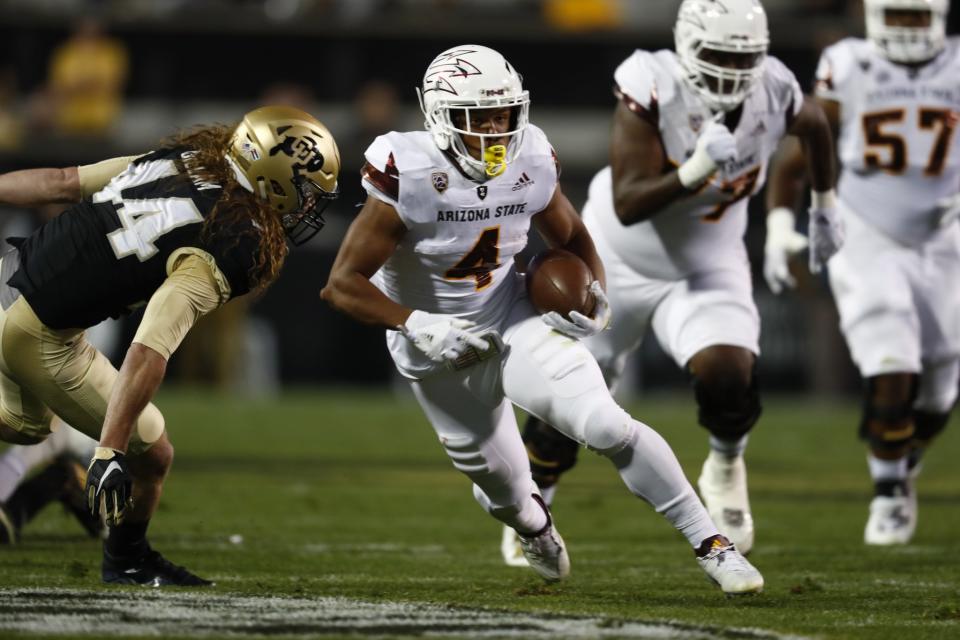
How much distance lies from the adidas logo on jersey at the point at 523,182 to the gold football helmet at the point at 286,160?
482mm

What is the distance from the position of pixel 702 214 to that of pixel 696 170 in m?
0.52

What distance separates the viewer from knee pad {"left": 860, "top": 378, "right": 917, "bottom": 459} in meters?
5.89

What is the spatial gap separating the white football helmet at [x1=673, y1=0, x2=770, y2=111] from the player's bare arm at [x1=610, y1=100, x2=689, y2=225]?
0.68ft

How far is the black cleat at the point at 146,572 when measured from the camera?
14.5 ft

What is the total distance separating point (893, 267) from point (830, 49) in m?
0.85

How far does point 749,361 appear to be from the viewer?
16.8 feet

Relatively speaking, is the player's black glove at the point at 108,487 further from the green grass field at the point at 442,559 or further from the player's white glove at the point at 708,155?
the player's white glove at the point at 708,155

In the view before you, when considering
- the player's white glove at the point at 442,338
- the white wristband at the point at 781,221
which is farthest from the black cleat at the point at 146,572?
the white wristband at the point at 781,221

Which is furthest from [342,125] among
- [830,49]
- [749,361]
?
[749,361]

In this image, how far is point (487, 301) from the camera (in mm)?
4559

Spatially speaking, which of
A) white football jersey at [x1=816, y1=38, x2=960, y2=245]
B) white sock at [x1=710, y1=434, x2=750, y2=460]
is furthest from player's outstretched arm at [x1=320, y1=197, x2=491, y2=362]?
white football jersey at [x1=816, y1=38, x2=960, y2=245]

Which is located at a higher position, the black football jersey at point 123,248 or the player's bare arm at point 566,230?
the black football jersey at point 123,248

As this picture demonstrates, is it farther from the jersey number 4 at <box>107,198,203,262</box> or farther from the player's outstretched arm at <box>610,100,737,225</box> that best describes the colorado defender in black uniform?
the player's outstretched arm at <box>610,100,737,225</box>

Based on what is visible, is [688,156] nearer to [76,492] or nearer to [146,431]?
[146,431]
